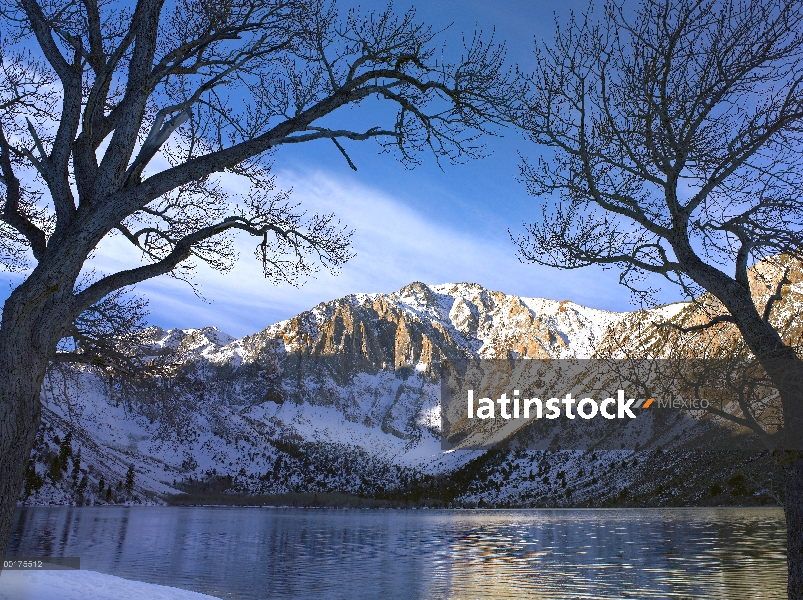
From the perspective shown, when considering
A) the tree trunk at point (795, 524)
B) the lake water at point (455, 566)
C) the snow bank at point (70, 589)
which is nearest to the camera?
the tree trunk at point (795, 524)

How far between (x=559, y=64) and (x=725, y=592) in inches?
1367

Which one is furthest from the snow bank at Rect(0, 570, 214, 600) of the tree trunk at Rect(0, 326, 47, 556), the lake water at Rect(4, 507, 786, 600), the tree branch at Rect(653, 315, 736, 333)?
the lake water at Rect(4, 507, 786, 600)

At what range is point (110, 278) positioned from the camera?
299 inches

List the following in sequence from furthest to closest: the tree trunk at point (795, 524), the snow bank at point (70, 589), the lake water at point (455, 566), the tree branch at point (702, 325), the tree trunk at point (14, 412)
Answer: the lake water at point (455, 566) < the snow bank at point (70, 589) < the tree branch at point (702, 325) < the tree trunk at point (795, 524) < the tree trunk at point (14, 412)

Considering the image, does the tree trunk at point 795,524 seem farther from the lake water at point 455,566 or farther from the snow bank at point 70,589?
the lake water at point 455,566

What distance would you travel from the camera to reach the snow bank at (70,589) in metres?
11.8

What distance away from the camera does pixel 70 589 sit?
516 inches

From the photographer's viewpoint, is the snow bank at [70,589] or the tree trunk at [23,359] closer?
the tree trunk at [23,359]

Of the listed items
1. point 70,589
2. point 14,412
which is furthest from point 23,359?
point 70,589

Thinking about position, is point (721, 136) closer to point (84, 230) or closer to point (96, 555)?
point (84, 230)

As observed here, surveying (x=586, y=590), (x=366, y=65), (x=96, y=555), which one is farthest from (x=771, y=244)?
(x=96, y=555)

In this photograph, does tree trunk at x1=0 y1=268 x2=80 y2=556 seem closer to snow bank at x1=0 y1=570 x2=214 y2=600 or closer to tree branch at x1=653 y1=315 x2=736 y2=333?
snow bank at x1=0 y1=570 x2=214 y2=600

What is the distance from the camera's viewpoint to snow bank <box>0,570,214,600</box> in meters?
11.8

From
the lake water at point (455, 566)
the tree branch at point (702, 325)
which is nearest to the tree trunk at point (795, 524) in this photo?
the tree branch at point (702, 325)
